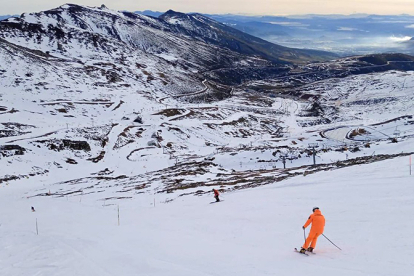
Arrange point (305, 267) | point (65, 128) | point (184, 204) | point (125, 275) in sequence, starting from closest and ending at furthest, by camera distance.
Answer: point (305, 267) → point (125, 275) → point (184, 204) → point (65, 128)

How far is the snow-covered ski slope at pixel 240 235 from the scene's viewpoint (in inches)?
507

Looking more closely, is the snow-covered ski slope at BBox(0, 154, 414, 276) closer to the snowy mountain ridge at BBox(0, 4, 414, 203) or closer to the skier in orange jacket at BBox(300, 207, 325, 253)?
the skier in orange jacket at BBox(300, 207, 325, 253)

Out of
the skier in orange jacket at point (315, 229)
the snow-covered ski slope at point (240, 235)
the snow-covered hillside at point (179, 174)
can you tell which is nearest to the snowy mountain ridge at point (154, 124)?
the snow-covered hillside at point (179, 174)

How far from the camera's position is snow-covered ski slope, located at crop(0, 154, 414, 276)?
1288cm

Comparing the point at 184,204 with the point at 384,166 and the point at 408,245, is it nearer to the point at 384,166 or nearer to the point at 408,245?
the point at 384,166

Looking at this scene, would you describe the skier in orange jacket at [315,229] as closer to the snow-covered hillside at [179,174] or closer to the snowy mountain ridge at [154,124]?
the snow-covered hillside at [179,174]

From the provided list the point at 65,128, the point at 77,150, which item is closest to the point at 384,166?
the point at 77,150

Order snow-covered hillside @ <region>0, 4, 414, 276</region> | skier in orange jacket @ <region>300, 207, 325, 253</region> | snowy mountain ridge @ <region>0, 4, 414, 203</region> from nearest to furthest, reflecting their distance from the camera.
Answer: skier in orange jacket @ <region>300, 207, 325, 253</region> → snow-covered hillside @ <region>0, 4, 414, 276</region> → snowy mountain ridge @ <region>0, 4, 414, 203</region>

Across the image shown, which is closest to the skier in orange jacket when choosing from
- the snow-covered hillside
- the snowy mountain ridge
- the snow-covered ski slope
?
the snow-covered hillside

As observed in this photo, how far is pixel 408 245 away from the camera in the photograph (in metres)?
12.7

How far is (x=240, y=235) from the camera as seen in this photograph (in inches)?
708

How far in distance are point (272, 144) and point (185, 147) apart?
73.1 feet

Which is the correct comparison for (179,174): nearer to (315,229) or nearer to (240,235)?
(240,235)

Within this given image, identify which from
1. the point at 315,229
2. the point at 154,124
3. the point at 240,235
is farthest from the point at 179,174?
the point at 154,124
